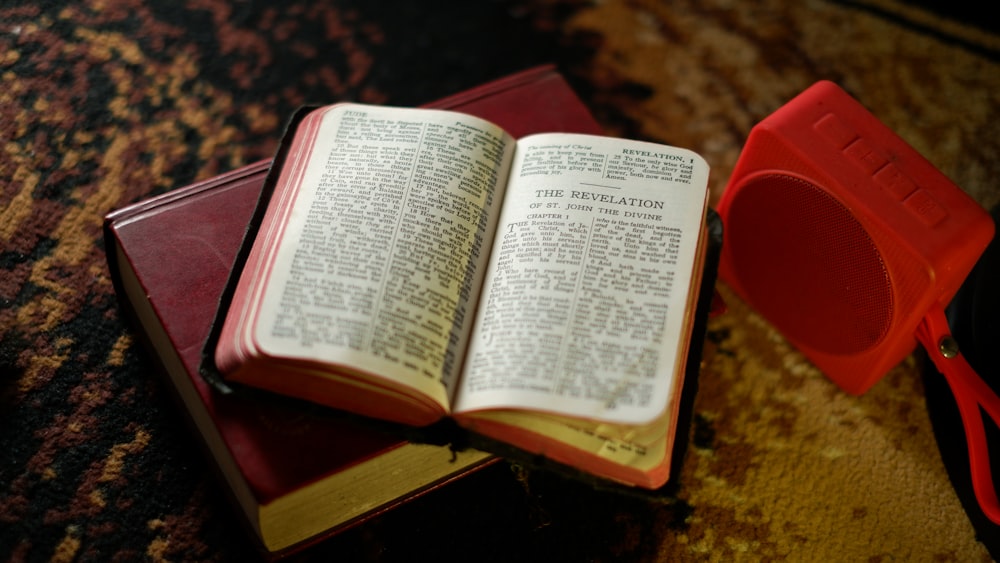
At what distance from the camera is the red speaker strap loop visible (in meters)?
0.66

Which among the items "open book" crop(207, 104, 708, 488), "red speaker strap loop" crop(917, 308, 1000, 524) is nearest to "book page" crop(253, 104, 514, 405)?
"open book" crop(207, 104, 708, 488)

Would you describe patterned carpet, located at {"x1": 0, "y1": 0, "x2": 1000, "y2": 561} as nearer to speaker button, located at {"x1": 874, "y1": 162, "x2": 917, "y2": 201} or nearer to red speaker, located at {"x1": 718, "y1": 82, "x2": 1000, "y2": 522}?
red speaker, located at {"x1": 718, "y1": 82, "x2": 1000, "y2": 522}

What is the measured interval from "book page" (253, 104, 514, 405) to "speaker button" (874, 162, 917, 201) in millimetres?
285

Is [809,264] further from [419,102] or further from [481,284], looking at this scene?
[419,102]

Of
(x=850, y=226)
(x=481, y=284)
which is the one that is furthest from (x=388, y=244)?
(x=850, y=226)

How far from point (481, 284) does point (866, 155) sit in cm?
32

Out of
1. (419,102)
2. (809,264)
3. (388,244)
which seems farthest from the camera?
(419,102)

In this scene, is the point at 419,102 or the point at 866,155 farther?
the point at 419,102

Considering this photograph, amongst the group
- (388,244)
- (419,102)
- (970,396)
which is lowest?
(970,396)

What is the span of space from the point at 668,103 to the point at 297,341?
1.98ft

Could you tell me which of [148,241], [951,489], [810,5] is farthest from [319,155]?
[810,5]

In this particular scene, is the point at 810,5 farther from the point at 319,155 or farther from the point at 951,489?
the point at 319,155

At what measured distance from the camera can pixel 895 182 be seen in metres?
0.64

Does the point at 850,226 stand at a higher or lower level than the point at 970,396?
higher
